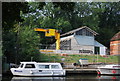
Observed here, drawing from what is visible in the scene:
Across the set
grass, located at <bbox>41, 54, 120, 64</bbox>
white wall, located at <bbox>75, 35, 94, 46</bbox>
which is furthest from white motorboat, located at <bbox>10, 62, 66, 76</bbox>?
white wall, located at <bbox>75, 35, 94, 46</bbox>

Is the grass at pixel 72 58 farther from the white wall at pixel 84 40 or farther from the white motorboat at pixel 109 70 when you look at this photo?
the white wall at pixel 84 40

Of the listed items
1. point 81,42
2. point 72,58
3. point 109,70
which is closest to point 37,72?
point 109,70

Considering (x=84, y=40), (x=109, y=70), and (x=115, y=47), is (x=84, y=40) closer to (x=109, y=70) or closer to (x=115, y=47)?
A: (x=115, y=47)

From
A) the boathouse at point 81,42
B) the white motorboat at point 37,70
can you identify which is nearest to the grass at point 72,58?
the white motorboat at point 37,70

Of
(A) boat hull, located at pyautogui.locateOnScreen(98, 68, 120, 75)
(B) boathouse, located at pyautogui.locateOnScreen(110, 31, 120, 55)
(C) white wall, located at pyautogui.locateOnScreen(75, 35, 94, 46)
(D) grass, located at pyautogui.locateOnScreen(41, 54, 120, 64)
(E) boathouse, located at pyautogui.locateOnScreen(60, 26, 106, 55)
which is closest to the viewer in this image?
(A) boat hull, located at pyautogui.locateOnScreen(98, 68, 120, 75)

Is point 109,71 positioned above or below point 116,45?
below

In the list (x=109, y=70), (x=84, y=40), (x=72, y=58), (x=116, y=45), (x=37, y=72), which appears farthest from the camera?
(x=84, y=40)

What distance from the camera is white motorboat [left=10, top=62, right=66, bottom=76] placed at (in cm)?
2065

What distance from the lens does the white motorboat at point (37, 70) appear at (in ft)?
67.8

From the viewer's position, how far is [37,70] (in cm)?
2112

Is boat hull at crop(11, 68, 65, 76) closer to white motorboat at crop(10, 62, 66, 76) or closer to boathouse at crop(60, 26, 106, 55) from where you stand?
white motorboat at crop(10, 62, 66, 76)

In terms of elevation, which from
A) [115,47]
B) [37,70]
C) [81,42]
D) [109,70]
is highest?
[81,42]

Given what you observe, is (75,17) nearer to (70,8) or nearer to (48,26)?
(48,26)

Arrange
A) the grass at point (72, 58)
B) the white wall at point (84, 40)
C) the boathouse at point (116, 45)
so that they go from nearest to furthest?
the grass at point (72, 58) < the boathouse at point (116, 45) < the white wall at point (84, 40)
